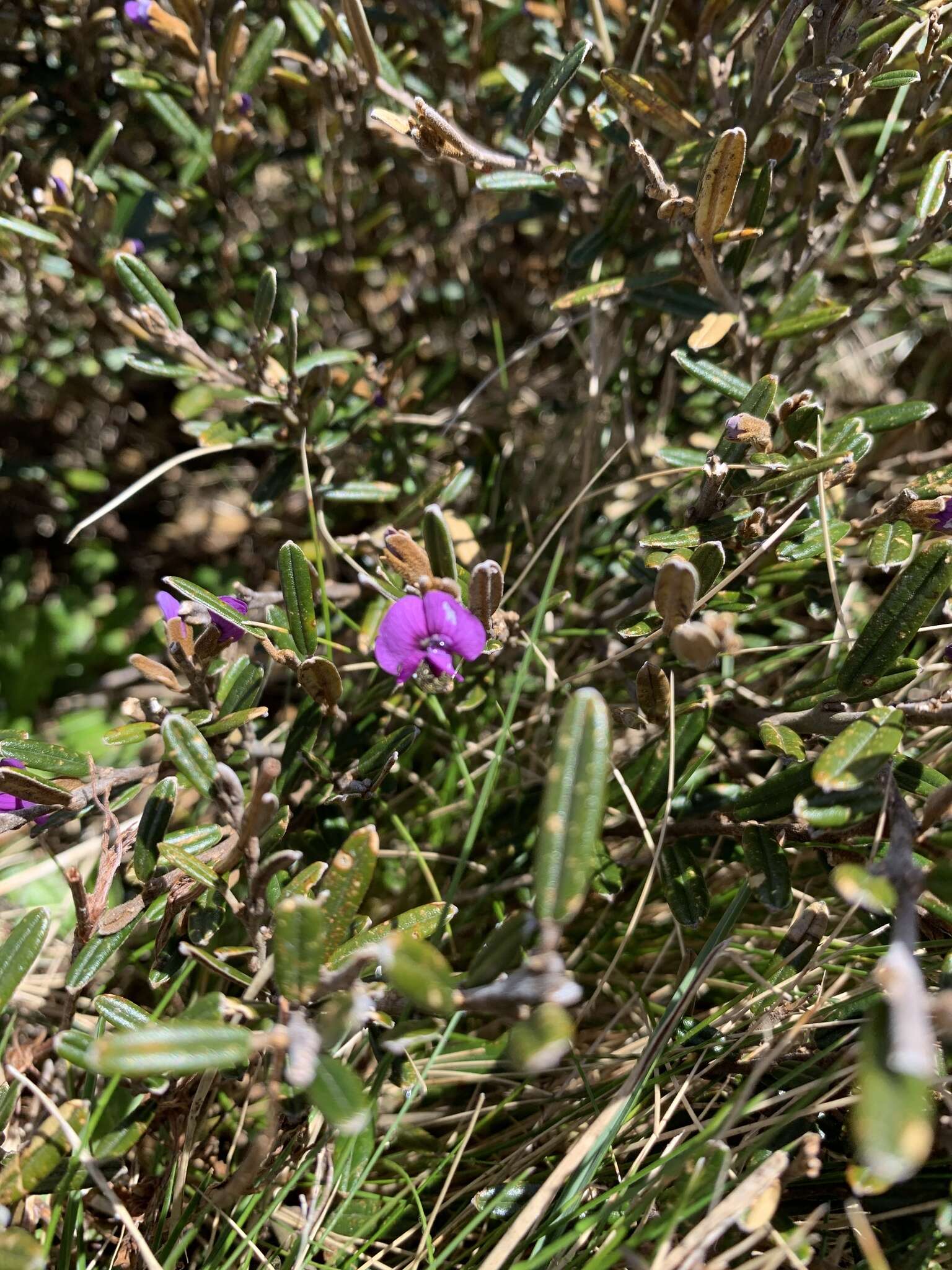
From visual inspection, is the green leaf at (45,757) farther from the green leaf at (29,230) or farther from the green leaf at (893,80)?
the green leaf at (893,80)

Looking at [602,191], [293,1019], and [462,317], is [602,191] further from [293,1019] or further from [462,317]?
[293,1019]

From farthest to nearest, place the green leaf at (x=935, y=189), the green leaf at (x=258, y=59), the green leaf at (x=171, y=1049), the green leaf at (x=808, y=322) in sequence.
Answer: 1. the green leaf at (x=258, y=59)
2. the green leaf at (x=808, y=322)
3. the green leaf at (x=935, y=189)
4. the green leaf at (x=171, y=1049)

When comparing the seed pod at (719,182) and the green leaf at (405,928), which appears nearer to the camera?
the green leaf at (405,928)

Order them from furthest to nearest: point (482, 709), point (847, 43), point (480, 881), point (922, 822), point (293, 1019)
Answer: point (482, 709)
point (480, 881)
point (847, 43)
point (922, 822)
point (293, 1019)

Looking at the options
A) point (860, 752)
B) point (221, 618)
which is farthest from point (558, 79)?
point (860, 752)

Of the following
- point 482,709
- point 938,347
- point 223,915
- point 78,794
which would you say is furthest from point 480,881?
point 938,347

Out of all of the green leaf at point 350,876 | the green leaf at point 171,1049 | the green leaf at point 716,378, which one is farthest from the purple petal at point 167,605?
the green leaf at point 716,378

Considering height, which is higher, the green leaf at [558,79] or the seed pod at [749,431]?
the green leaf at [558,79]

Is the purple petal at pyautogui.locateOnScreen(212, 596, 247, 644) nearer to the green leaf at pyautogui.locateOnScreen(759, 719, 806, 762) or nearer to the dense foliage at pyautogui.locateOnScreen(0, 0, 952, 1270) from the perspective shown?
the dense foliage at pyautogui.locateOnScreen(0, 0, 952, 1270)
